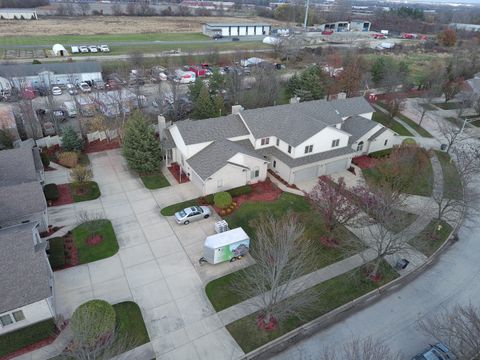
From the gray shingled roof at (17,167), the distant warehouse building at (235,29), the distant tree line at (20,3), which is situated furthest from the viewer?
the distant tree line at (20,3)

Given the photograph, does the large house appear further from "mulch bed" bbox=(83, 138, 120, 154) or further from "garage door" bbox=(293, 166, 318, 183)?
"mulch bed" bbox=(83, 138, 120, 154)

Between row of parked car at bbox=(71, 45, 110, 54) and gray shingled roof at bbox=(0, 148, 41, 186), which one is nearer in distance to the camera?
gray shingled roof at bbox=(0, 148, 41, 186)

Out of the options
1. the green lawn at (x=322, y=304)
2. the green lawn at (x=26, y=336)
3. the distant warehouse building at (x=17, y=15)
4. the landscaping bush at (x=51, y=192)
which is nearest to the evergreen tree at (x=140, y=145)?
the landscaping bush at (x=51, y=192)

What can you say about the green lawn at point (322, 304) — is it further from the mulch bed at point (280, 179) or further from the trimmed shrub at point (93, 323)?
the mulch bed at point (280, 179)

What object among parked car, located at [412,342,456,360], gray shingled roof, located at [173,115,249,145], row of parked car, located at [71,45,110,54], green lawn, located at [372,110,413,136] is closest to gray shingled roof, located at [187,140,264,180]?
gray shingled roof, located at [173,115,249,145]

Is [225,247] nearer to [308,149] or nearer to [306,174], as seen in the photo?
[306,174]

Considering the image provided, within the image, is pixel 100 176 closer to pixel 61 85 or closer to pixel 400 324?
pixel 400 324
